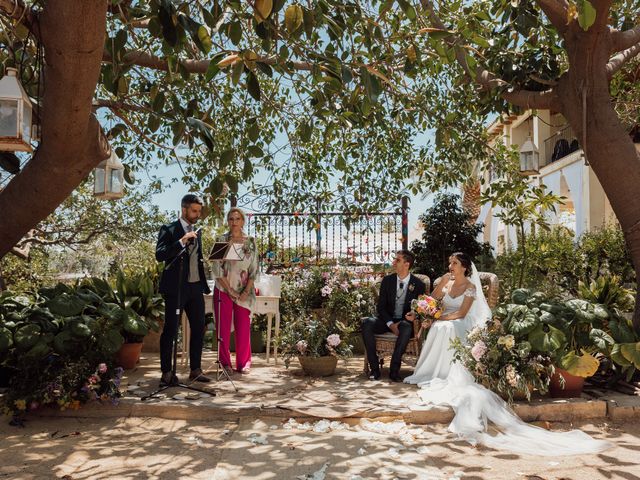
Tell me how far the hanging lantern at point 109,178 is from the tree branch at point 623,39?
191 inches

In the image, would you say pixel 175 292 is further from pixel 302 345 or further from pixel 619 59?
pixel 619 59

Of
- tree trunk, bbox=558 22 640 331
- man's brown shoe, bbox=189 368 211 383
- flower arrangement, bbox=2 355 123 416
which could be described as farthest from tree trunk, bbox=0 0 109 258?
tree trunk, bbox=558 22 640 331

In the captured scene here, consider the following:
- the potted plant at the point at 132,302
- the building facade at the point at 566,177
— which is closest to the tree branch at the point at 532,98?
the potted plant at the point at 132,302

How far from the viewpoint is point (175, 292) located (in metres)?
5.80

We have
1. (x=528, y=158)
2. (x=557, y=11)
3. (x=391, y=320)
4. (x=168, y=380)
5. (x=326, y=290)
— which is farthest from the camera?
(x=528, y=158)

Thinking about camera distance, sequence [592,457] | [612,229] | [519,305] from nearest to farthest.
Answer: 1. [592,457]
2. [519,305]
3. [612,229]

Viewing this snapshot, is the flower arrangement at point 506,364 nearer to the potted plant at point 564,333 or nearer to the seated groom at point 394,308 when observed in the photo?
the potted plant at point 564,333

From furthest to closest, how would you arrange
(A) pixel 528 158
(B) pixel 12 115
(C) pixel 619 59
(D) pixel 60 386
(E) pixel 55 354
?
(A) pixel 528 158 → (C) pixel 619 59 → (E) pixel 55 354 → (D) pixel 60 386 → (B) pixel 12 115

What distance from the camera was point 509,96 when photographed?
6.22m

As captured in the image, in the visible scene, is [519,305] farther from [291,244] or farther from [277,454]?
[291,244]

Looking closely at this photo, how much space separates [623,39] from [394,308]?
12.0 feet

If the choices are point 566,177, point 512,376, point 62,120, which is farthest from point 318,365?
point 566,177

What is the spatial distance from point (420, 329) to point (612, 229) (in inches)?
303

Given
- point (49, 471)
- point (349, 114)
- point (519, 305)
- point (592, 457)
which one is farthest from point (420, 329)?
point (49, 471)
